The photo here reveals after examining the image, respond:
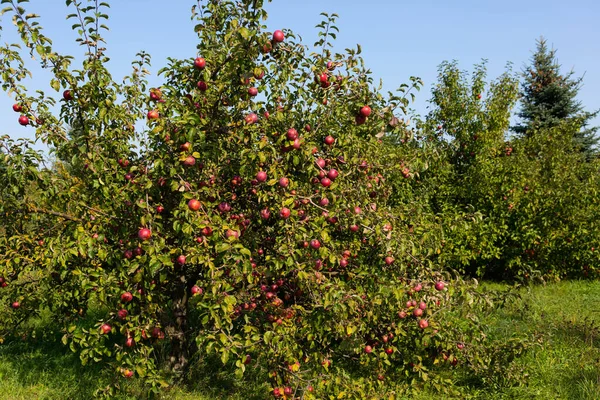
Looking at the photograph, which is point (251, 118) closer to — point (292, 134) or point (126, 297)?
point (292, 134)

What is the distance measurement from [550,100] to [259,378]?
1964cm

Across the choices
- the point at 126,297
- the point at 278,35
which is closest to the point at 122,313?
the point at 126,297

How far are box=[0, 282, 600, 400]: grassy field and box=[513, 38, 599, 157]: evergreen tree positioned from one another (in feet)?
50.1

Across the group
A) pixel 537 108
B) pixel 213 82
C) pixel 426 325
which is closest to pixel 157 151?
pixel 213 82

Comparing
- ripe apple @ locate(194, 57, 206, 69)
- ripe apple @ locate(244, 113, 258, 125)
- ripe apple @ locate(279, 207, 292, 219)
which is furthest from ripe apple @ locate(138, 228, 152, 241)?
ripe apple @ locate(194, 57, 206, 69)

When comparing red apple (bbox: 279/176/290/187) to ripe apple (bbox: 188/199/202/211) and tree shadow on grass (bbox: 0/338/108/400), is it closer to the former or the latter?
ripe apple (bbox: 188/199/202/211)

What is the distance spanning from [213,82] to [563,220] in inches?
317

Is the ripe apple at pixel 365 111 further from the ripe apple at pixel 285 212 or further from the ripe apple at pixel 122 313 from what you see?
the ripe apple at pixel 122 313

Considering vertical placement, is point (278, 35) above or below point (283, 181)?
above

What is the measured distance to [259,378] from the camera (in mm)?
4750

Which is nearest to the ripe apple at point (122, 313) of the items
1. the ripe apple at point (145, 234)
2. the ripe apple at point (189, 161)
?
the ripe apple at point (145, 234)

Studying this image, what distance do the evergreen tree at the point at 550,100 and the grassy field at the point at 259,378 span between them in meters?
15.3

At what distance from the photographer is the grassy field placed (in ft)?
14.4

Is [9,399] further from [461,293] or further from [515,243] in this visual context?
[515,243]
